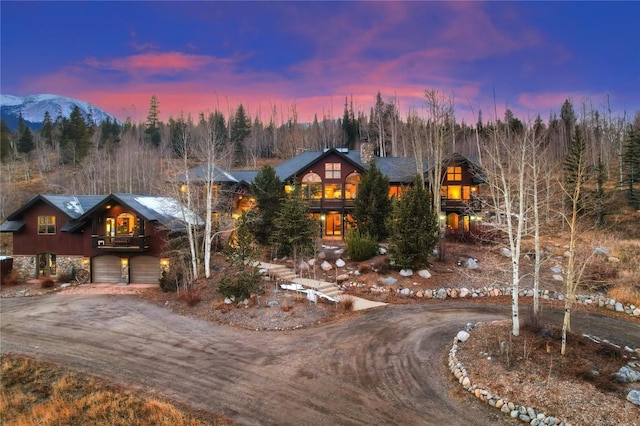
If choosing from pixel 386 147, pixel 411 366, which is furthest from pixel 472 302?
pixel 386 147

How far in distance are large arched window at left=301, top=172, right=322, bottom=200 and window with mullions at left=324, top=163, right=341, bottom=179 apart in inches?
31.8

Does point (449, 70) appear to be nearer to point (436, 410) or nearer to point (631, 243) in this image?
point (631, 243)

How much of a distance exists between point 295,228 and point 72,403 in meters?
13.8

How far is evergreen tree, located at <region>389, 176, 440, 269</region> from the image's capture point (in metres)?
19.2

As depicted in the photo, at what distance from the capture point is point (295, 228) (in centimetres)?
2150

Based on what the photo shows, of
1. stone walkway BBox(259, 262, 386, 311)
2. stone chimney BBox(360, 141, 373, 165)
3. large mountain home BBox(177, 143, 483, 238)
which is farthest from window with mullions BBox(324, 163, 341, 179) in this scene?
stone walkway BBox(259, 262, 386, 311)

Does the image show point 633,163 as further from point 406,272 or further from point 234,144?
point 234,144

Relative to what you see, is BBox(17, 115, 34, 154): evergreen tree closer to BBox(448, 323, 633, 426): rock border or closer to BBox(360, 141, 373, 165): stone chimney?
BBox(360, 141, 373, 165): stone chimney

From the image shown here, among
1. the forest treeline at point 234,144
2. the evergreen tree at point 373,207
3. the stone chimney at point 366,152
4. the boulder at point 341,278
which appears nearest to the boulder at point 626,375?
the boulder at point 341,278

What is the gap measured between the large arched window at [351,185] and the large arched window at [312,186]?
228 cm

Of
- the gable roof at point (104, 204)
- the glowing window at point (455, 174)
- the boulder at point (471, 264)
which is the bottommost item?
the boulder at point (471, 264)

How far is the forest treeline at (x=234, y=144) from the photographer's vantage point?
5031 centimetres

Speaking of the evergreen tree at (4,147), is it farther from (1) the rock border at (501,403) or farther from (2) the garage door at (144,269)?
(1) the rock border at (501,403)

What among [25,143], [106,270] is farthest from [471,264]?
[25,143]
